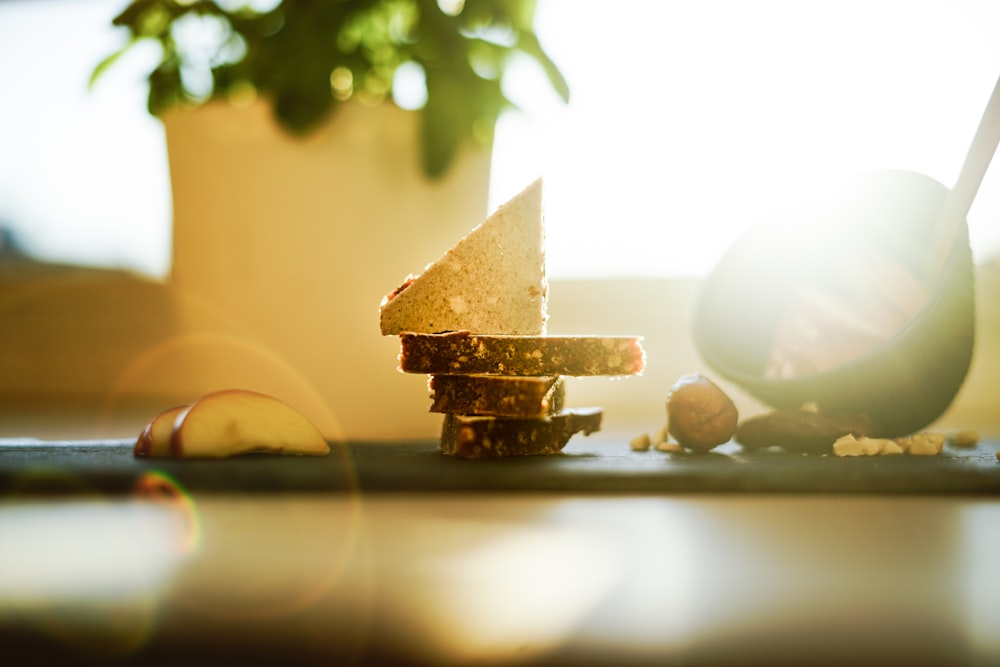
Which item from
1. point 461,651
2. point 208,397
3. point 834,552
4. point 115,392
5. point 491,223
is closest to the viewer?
point 461,651

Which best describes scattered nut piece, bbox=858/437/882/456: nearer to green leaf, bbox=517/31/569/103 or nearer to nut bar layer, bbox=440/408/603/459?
nut bar layer, bbox=440/408/603/459

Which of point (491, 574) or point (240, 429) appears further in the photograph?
Answer: point (240, 429)

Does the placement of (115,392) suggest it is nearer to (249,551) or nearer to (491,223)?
(491,223)

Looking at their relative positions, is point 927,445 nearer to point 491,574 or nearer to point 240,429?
point 491,574

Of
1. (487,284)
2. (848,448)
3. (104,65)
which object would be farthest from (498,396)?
(104,65)

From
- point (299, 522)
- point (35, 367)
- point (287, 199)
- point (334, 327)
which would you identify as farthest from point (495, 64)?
point (35, 367)

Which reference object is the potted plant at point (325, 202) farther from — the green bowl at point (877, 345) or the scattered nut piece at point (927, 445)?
the scattered nut piece at point (927, 445)
